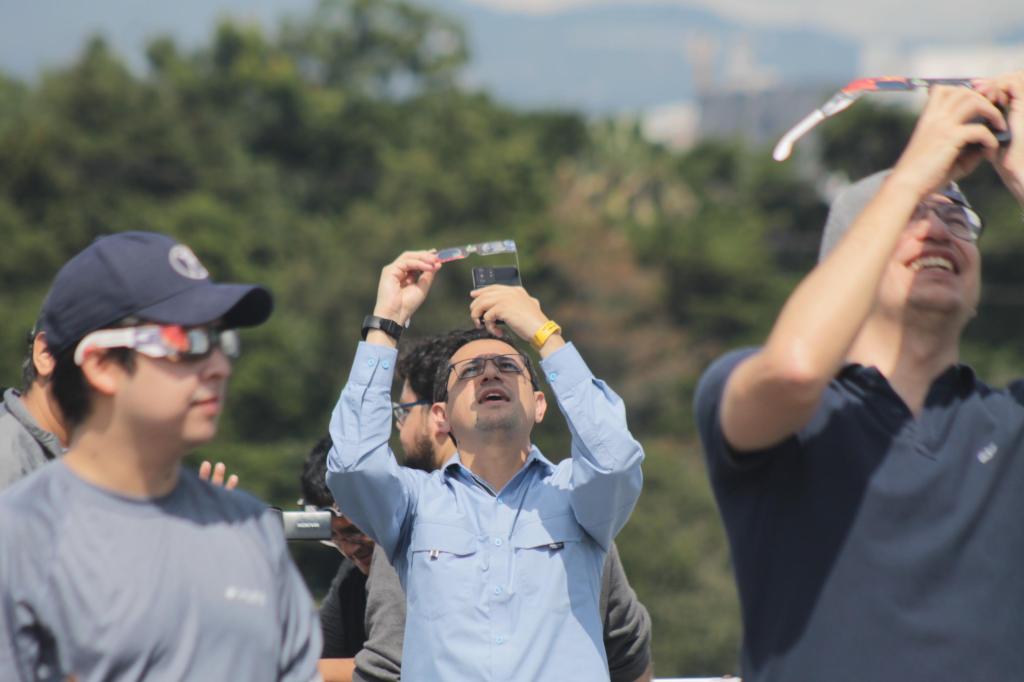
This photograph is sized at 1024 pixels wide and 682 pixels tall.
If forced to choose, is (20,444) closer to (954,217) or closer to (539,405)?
(539,405)

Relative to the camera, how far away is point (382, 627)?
4363 millimetres

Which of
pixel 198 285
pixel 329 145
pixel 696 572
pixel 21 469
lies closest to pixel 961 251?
pixel 198 285

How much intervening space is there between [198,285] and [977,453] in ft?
4.61

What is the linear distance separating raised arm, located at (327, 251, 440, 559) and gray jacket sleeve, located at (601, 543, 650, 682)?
717 millimetres

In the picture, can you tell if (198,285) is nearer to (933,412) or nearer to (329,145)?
(933,412)

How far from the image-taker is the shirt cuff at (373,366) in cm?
392

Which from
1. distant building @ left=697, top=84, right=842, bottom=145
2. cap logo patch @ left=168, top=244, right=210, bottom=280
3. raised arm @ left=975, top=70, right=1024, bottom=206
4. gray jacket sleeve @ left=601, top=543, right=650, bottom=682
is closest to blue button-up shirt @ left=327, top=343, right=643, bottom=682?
gray jacket sleeve @ left=601, top=543, right=650, bottom=682

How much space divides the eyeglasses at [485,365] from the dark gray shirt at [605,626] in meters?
0.64

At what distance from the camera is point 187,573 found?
2.58 meters

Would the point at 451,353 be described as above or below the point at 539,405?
above

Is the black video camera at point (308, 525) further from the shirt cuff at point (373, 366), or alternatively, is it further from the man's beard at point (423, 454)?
the man's beard at point (423, 454)

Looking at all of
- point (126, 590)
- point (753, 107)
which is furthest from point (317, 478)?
point (753, 107)

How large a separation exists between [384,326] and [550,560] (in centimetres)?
75

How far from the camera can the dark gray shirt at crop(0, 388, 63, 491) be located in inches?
148
